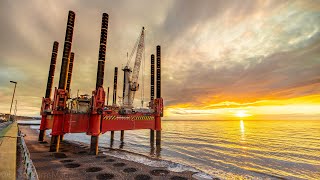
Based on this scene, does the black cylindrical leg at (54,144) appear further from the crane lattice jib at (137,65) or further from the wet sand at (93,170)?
the crane lattice jib at (137,65)

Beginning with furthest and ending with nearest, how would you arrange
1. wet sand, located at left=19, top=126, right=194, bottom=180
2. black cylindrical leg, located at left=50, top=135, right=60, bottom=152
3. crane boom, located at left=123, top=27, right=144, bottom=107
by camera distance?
crane boom, located at left=123, top=27, right=144, bottom=107 < black cylindrical leg, located at left=50, top=135, right=60, bottom=152 < wet sand, located at left=19, top=126, right=194, bottom=180

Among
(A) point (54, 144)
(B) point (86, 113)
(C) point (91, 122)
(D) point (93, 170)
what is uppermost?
(B) point (86, 113)

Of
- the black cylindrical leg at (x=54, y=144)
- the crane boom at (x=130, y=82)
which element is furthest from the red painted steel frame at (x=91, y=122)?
the crane boom at (x=130, y=82)

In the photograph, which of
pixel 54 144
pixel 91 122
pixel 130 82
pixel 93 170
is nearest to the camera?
pixel 93 170

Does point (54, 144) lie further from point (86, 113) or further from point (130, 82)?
point (130, 82)

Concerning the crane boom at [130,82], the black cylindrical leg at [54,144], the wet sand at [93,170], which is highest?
the crane boom at [130,82]

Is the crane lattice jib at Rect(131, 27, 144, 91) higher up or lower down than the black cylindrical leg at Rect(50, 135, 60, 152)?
higher up

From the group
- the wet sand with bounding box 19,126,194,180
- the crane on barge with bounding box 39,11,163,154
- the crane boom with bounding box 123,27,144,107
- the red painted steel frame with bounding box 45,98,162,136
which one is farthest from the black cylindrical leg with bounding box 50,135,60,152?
the crane boom with bounding box 123,27,144,107

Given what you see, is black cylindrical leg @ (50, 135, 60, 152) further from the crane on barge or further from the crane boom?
the crane boom

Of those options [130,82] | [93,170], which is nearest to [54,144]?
[93,170]

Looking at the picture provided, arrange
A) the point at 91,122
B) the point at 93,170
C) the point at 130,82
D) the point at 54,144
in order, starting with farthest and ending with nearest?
the point at 130,82 < the point at 54,144 < the point at 91,122 < the point at 93,170

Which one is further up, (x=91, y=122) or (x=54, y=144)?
A: (x=91, y=122)

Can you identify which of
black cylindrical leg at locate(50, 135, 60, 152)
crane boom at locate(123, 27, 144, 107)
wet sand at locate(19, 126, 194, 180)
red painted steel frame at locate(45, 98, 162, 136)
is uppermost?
crane boom at locate(123, 27, 144, 107)

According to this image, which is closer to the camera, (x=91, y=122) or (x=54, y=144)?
(x=91, y=122)
